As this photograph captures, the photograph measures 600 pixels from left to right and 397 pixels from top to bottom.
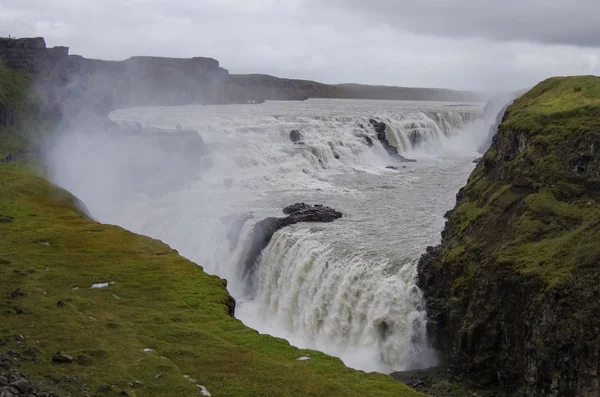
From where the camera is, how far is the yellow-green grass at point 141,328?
58.6 feet

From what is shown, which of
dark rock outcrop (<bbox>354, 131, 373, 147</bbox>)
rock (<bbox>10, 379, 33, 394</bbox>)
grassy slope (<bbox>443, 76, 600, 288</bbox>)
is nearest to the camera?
rock (<bbox>10, 379, 33, 394</bbox>)

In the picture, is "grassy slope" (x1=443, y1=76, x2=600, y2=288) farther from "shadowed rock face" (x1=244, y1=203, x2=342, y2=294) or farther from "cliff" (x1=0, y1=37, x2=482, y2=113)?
"cliff" (x1=0, y1=37, x2=482, y2=113)

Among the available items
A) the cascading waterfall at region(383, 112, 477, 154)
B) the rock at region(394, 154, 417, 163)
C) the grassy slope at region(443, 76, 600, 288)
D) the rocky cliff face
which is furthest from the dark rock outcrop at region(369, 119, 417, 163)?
the rocky cliff face

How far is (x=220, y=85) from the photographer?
629 feet

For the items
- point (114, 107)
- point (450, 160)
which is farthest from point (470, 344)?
point (114, 107)

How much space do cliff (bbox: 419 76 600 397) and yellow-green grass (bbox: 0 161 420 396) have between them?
6.95 m

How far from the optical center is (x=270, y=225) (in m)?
40.4

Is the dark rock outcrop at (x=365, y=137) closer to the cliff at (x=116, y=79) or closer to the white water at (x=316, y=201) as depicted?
the white water at (x=316, y=201)

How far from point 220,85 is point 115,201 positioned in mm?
141436

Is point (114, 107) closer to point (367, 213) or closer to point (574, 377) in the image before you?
point (367, 213)

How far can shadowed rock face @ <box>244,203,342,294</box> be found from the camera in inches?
1538

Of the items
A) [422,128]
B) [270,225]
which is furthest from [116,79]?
[270,225]

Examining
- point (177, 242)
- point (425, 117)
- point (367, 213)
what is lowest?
point (177, 242)

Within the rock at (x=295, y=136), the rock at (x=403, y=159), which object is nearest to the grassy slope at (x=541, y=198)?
the rock at (x=403, y=159)
